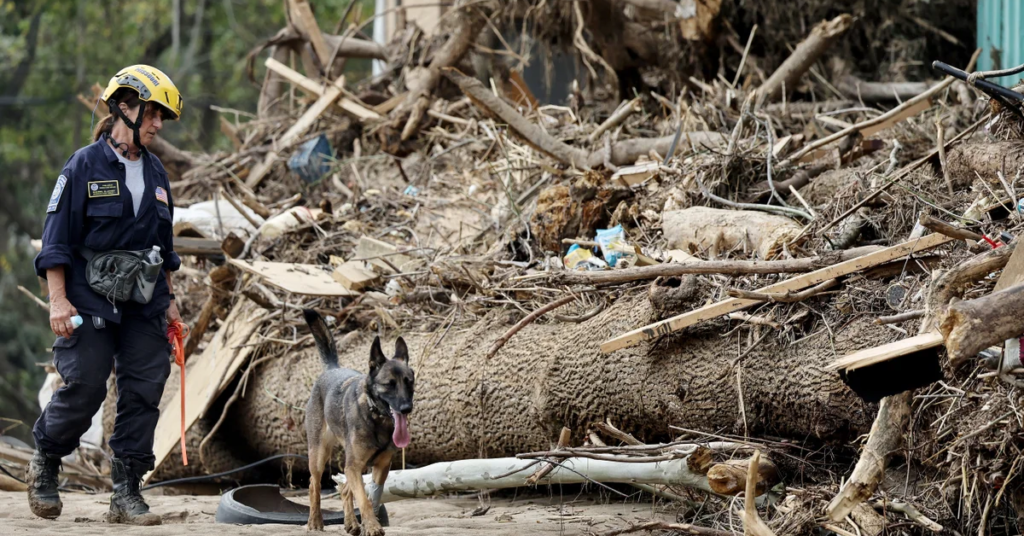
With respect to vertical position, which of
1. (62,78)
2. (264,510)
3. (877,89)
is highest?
(62,78)

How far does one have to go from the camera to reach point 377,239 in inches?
337

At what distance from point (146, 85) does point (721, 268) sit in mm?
3193

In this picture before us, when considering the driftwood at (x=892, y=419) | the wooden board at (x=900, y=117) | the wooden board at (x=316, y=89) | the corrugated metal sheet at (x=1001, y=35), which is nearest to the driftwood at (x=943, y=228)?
the driftwood at (x=892, y=419)

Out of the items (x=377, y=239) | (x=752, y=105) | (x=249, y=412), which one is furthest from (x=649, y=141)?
(x=249, y=412)

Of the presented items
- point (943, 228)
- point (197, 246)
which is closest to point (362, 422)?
point (943, 228)

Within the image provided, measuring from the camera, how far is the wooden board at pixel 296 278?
7719 millimetres

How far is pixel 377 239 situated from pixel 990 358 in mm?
5352

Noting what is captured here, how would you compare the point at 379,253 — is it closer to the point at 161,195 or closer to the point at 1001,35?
the point at 161,195

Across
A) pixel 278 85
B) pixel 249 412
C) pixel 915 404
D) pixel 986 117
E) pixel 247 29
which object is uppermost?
pixel 247 29

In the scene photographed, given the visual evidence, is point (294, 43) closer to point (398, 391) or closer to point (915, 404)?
point (398, 391)

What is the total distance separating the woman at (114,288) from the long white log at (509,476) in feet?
3.94

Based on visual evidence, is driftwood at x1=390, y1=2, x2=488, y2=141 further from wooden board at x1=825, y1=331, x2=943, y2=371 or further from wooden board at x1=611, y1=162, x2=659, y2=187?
wooden board at x1=825, y1=331, x2=943, y2=371

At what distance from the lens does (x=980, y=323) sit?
334 centimetres

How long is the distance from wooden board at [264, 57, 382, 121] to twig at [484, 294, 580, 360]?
5152mm
